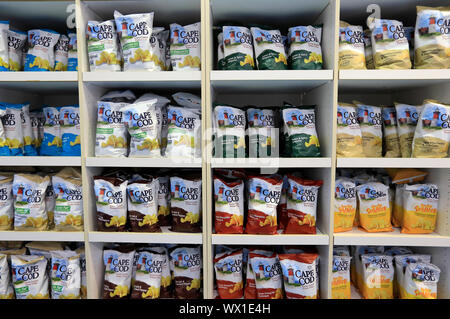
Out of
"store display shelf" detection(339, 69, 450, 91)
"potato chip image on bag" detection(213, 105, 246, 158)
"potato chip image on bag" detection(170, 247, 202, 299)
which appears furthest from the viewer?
"potato chip image on bag" detection(170, 247, 202, 299)

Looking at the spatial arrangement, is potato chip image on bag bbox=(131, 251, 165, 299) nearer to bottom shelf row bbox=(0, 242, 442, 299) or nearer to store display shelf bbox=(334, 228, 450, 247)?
bottom shelf row bbox=(0, 242, 442, 299)

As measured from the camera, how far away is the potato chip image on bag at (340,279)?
5.27 ft

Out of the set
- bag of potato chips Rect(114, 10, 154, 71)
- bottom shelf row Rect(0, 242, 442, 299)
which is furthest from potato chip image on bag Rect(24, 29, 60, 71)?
bottom shelf row Rect(0, 242, 442, 299)

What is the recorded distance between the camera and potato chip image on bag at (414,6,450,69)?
1.45 m

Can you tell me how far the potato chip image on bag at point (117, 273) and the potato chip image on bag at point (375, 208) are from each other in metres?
1.30

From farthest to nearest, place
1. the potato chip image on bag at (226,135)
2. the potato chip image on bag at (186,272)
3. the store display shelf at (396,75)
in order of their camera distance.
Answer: the potato chip image on bag at (186,272) < the potato chip image on bag at (226,135) < the store display shelf at (396,75)

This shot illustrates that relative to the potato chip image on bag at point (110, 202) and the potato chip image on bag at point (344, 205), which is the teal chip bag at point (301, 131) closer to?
the potato chip image on bag at point (344, 205)

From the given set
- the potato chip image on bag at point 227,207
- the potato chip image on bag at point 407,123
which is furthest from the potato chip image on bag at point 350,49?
the potato chip image on bag at point 227,207

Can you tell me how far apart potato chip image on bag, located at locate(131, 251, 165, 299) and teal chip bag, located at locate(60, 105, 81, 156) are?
69cm

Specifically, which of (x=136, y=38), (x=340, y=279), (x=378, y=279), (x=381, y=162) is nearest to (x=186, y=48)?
(x=136, y=38)

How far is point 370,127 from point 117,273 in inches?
62.9

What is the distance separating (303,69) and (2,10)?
1649mm
